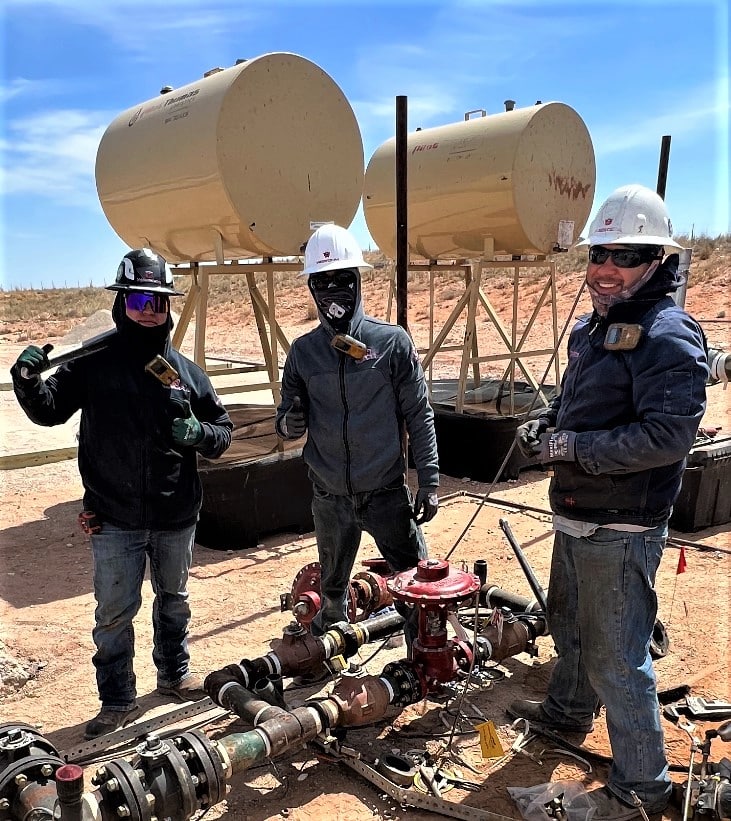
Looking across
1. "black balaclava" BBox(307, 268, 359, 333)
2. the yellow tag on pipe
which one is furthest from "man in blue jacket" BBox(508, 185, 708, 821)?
"black balaclava" BBox(307, 268, 359, 333)

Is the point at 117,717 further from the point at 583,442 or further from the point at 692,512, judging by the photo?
the point at 692,512

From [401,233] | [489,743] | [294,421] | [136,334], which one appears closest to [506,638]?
[489,743]

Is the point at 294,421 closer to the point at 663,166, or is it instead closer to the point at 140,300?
the point at 140,300

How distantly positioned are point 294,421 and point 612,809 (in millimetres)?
2149

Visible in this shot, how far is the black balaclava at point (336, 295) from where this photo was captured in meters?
3.78

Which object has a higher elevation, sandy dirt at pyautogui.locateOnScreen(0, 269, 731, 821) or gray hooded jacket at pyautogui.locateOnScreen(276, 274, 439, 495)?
gray hooded jacket at pyautogui.locateOnScreen(276, 274, 439, 495)

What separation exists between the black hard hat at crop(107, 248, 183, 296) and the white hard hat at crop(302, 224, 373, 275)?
686 millimetres

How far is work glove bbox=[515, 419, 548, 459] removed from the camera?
3146 millimetres

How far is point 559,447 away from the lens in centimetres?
293

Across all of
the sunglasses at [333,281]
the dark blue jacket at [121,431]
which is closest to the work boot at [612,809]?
the dark blue jacket at [121,431]

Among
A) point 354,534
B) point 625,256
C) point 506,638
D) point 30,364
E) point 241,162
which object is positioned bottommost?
point 506,638

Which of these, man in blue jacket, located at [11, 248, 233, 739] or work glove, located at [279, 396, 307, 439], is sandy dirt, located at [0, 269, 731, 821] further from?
work glove, located at [279, 396, 307, 439]

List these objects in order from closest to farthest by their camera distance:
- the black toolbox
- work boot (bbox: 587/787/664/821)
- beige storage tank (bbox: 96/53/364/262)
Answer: work boot (bbox: 587/787/664/821) → beige storage tank (bbox: 96/53/364/262) → the black toolbox

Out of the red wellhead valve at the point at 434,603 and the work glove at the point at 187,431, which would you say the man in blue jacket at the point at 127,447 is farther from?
the red wellhead valve at the point at 434,603
